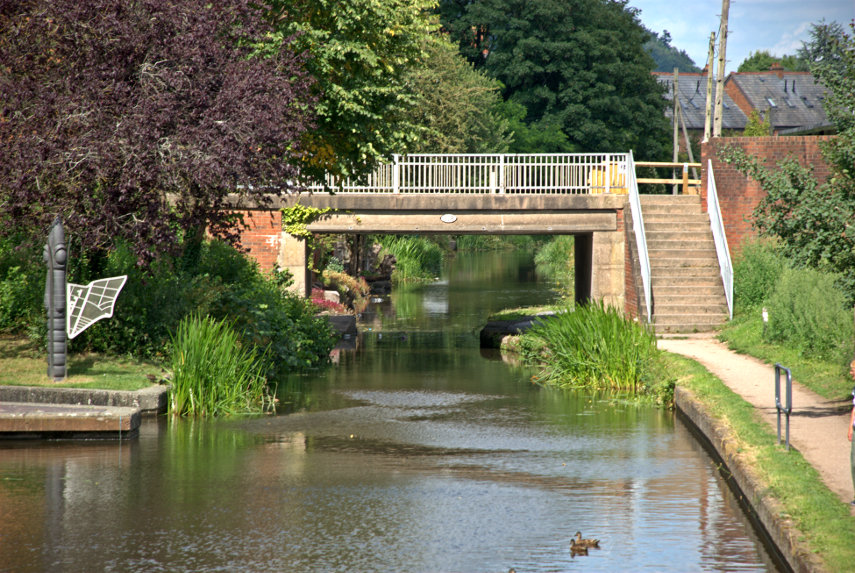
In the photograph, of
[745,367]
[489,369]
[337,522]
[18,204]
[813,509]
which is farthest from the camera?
[489,369]

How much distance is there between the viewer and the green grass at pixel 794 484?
7156 millimetres

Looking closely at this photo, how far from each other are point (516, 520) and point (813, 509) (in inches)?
93.1

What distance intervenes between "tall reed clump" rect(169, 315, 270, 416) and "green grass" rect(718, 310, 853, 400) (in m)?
7.56

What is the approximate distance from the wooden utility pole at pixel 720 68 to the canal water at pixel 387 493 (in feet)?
49.6

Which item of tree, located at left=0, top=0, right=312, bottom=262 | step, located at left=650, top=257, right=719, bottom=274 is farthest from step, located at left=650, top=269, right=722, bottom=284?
tree, located at left=0, top=0, right=312, bottom=262

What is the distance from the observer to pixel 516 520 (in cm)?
886

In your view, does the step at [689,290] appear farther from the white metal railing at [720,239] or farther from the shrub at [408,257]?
the shrub at [408,257]

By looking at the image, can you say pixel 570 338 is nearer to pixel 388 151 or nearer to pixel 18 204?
pixel 388 151

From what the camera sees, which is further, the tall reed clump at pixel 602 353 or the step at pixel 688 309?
the step at pixel 688 309

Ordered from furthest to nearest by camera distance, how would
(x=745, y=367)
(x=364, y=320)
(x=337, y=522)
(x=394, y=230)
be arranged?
(x=364, y=320) < (x=394, y=230) < (x=745, y=367) < (x=337, y=522)

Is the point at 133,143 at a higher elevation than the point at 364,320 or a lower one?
higher

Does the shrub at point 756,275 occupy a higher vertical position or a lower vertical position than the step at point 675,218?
lower

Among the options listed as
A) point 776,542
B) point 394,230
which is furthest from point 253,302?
point 776,542

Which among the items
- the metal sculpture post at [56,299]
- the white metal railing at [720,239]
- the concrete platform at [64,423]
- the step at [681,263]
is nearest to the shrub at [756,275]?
the white metal railing at [720,239]
